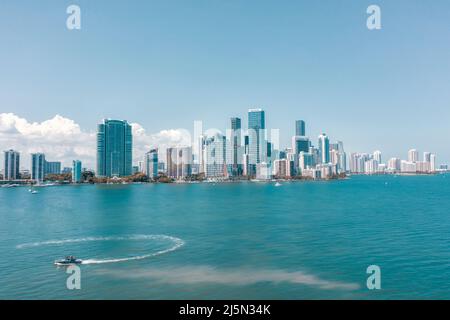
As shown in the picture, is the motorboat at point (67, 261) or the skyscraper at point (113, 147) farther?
the skyscraper at point (113, 147)

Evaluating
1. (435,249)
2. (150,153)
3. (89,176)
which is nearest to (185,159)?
(150,153)

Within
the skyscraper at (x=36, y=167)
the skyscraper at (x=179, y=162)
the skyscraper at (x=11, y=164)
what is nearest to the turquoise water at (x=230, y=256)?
the skyscraper at (x=36, y=167)

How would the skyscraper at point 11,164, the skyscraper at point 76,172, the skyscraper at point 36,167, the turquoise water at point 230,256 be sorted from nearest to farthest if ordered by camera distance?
the turquoise water at point 230,256 < the skyscraper at point 36,167 < the skyscraper at point 11,164 < the skyscraper at point 76,172

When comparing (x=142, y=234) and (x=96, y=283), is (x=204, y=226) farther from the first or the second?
(x=96, y=283)

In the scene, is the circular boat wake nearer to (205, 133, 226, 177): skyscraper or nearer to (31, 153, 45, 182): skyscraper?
(31, 153, 45, 182): skyscraper

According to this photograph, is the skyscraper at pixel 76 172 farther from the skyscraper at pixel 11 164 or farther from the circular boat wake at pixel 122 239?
the circular boat wake at pixel 122 239

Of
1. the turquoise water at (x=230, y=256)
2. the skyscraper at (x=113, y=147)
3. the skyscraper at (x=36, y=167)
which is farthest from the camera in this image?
the skyscraper at (x=113, y=147)

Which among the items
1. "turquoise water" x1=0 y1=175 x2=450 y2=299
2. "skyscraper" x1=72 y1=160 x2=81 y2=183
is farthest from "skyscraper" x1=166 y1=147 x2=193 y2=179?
"turquoise water" x1=0 y1=175 x2=450 y2=299
